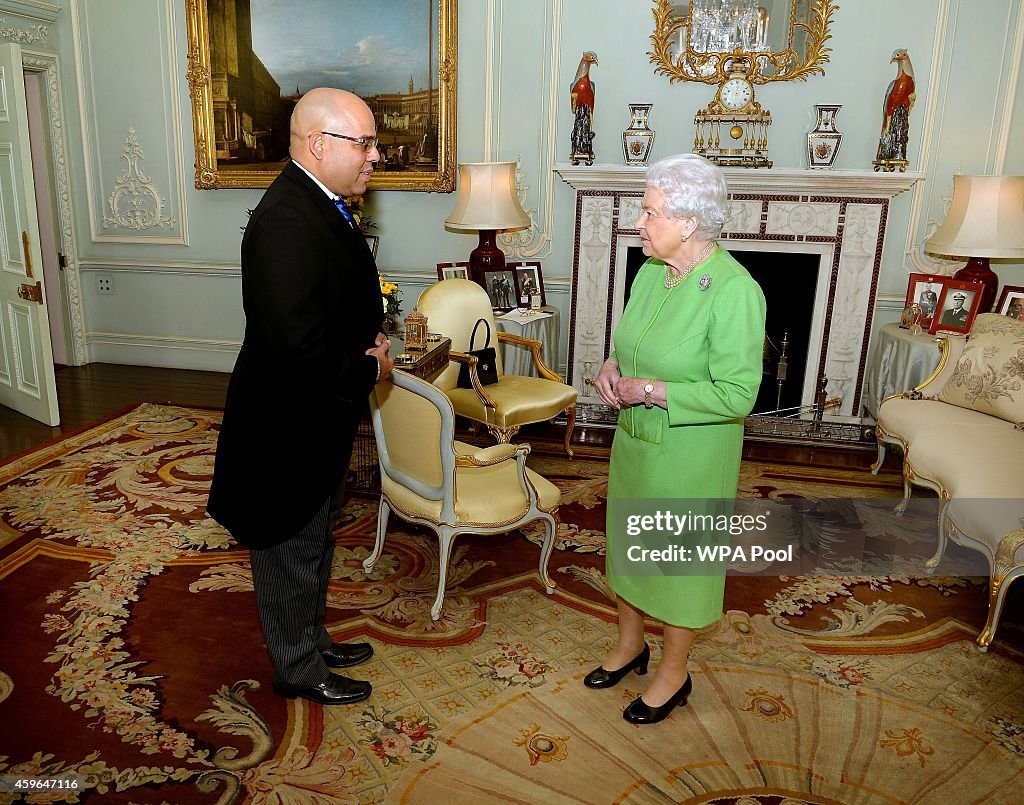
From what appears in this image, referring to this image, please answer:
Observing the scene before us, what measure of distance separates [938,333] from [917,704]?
291 cm

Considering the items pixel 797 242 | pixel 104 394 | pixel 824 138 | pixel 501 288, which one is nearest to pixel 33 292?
pixel 104 394

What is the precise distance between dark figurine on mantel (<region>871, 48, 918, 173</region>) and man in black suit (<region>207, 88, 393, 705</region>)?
4.08 metres

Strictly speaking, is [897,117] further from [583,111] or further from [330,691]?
[330,691]

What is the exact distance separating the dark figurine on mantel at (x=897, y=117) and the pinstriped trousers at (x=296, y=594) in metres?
4.34

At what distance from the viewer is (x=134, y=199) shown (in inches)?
268

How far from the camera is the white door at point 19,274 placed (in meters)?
4.84

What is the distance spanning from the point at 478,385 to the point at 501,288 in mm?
1490

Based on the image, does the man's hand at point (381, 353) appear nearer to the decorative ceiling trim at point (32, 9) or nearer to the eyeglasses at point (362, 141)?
the eyeglasses at point (362, 141)

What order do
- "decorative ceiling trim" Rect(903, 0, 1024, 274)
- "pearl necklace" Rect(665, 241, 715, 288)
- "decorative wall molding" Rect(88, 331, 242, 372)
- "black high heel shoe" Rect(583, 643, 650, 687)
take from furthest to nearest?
"decorative wall molding" Rect(88, 331, 242, 372) < "decorative ceiling trim" Rect(903, 0, 1024, 274) < "black high heel shoe" Rect(583, 643, 650, 687) < "pearl necklace" Rect(665, 241, 715, 288)

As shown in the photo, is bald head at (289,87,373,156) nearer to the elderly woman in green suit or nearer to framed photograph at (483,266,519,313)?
the elderly woman in green suit

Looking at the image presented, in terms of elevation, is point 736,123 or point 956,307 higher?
point 736,123

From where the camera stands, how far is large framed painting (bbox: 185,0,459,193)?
5.82 metres

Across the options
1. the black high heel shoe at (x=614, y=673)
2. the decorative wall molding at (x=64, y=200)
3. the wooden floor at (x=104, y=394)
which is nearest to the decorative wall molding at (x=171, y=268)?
the decorative wall molding at (x=64, y=200)

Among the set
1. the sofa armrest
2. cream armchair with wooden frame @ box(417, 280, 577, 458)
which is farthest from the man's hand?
the sofa armrest
